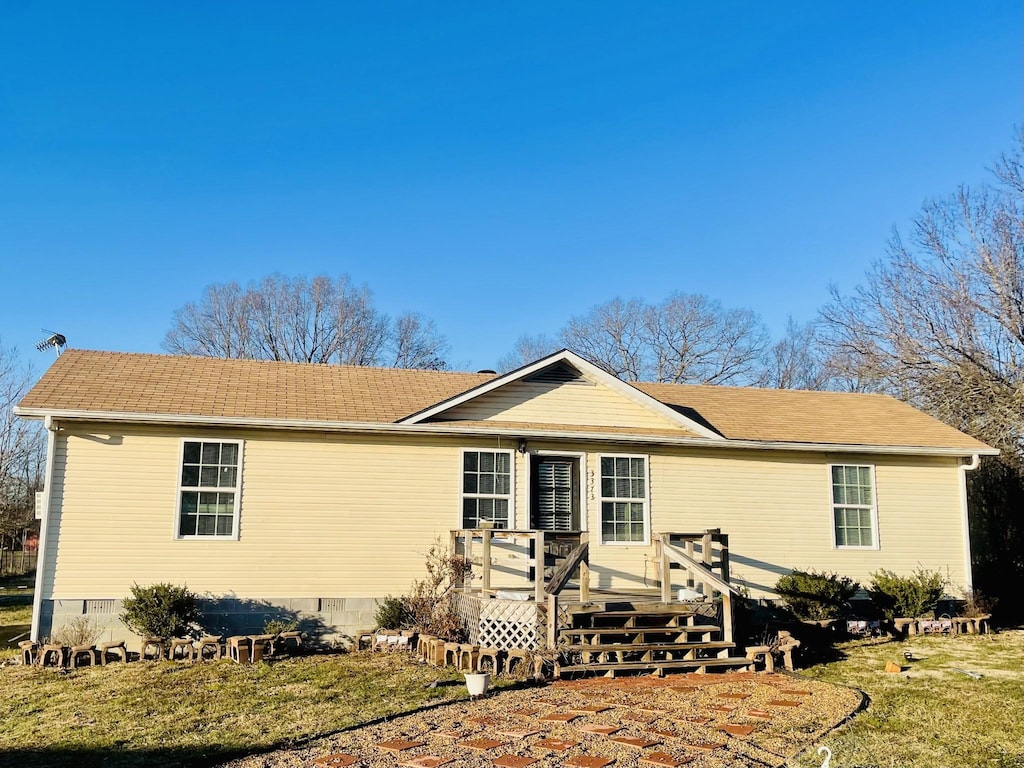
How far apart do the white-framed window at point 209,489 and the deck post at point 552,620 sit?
204 inches

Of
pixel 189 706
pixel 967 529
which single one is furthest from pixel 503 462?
pixel 967 529

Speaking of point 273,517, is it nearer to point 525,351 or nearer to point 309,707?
point 309,707

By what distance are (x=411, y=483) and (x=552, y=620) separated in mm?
4039

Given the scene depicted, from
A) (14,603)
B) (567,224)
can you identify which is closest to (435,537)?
(14,603)

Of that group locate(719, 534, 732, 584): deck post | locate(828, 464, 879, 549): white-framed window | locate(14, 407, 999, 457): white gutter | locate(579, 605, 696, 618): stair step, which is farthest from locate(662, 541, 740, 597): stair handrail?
locate(828, 464, 879, 549): white-framed window

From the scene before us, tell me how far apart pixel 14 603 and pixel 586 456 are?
48.0 ft

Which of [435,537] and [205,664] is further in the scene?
[435,537]

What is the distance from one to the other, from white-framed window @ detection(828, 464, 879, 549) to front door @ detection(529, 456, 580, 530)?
4.83 meters

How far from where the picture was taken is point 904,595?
1409cm

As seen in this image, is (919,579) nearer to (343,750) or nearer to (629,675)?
(629,675)

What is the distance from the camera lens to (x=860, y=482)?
1534cm

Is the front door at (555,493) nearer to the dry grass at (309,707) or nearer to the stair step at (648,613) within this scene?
the stair step at (648,613)

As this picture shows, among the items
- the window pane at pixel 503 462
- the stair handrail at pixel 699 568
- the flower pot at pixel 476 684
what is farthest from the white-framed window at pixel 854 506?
the flower pot at pixel 476 684

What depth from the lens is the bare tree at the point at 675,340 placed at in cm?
3675
